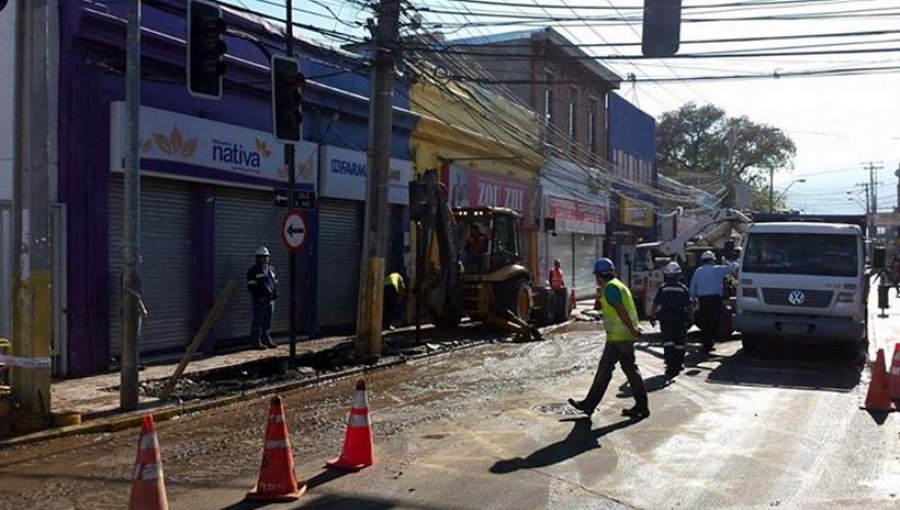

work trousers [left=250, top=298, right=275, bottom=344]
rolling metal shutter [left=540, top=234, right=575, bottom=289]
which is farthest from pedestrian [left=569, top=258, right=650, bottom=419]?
rolling metal shutter [left=540, top=234, right=575, bottom=289]

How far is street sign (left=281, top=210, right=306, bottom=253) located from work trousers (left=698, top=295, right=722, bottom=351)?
716 cm

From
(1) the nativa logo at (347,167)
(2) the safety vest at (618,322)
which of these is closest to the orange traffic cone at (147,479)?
(2) the safety vest at (618,322)

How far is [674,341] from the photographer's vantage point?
44.3 ft

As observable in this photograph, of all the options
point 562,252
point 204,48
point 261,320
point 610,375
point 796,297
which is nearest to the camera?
point 610,375

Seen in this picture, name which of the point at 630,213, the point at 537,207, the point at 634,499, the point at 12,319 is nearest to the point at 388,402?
the point at 12,319

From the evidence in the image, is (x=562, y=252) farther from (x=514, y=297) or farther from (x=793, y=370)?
(x=793, y=370)

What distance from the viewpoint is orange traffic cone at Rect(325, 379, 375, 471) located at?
7.74 meters

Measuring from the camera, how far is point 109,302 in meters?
13.7

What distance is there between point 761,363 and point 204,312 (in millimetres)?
9432

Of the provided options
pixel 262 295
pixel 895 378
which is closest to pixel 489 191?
pixel 262 295

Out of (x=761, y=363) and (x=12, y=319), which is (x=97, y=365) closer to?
(x=12, y=319)

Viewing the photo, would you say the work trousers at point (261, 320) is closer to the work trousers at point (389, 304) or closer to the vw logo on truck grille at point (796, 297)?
the work trousers at point (389, 304)

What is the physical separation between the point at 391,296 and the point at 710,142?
2456 inches

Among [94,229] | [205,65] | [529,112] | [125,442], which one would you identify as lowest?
[125,442]
